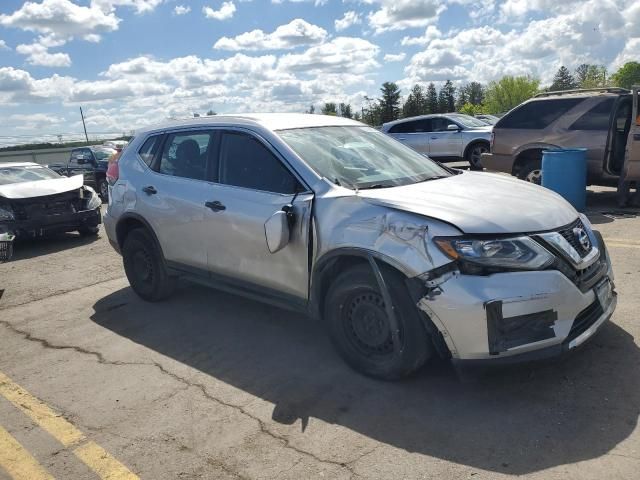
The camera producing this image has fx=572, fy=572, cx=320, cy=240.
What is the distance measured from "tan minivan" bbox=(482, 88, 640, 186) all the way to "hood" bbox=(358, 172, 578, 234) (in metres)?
5.85

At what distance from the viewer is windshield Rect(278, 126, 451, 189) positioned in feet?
13.5

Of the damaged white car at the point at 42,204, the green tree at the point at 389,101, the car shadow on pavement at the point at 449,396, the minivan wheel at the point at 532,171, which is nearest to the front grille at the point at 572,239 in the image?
the car shadow on pavement at the point at 449,396

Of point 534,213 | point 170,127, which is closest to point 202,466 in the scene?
point 534,213

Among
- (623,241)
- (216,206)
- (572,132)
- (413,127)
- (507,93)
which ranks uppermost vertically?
(507,93)

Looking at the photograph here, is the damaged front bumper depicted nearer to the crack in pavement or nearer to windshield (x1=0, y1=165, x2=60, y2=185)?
the crack in pavement

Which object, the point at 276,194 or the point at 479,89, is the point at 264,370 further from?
the point at 479,89

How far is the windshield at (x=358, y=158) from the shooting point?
410cm

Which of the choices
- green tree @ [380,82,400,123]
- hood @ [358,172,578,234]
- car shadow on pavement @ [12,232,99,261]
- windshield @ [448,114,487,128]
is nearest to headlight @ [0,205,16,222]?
car shadow on pavement @ [12,232,99,261]

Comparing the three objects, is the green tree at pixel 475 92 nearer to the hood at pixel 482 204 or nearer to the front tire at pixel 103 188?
the front tire at pixel 103 188

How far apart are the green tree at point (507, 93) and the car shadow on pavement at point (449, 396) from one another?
3972 inches

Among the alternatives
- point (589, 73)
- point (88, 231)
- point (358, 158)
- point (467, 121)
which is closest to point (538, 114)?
point (467, 121)

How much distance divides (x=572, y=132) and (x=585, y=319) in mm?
6945

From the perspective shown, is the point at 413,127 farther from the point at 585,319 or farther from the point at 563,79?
the point at 563,79

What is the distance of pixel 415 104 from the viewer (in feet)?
274
